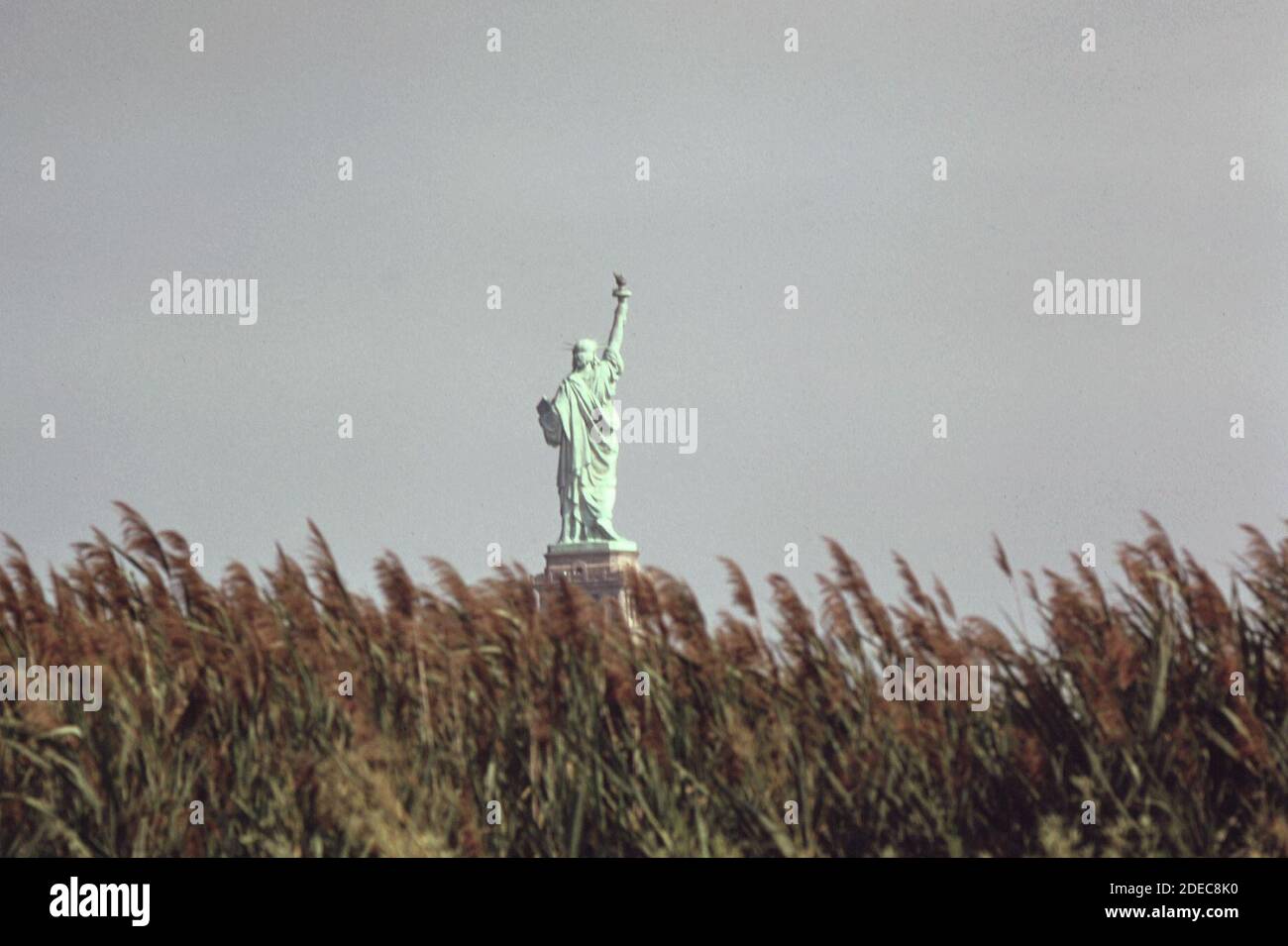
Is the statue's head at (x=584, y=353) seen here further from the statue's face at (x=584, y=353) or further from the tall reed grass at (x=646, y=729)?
the tall reed grass at (x=646, y=729)

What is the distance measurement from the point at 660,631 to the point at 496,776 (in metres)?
0.69

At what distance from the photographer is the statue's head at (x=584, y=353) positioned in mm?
24547

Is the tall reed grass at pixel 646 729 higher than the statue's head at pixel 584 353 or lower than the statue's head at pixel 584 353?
A: lower

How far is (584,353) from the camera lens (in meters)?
24.5

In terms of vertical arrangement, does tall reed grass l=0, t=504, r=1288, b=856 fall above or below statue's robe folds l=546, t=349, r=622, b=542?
below

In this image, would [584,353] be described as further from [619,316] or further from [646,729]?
[646,729]

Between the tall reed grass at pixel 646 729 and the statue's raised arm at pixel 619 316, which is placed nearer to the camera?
the tall reed grass at pixel 646 729

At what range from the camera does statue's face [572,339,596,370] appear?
24547 mm

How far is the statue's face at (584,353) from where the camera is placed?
80.5 feet

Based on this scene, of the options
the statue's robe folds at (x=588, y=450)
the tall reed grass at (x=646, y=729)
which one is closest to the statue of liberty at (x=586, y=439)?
the statue's robe folds at (x=588, y=450)

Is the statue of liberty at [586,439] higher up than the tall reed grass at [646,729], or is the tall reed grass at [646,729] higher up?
the statue of liberty at [586,439]

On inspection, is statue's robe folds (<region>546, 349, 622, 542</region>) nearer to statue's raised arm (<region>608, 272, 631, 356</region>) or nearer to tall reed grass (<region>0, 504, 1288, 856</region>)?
statue's raised arm (<region>608, 272, 631, 356</region>)

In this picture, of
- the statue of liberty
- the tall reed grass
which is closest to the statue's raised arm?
the statue of liberty

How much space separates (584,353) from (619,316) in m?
0.69
